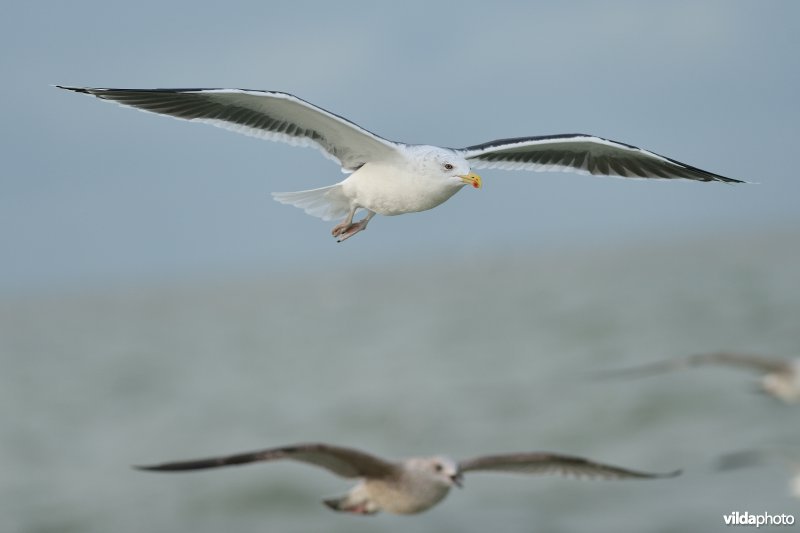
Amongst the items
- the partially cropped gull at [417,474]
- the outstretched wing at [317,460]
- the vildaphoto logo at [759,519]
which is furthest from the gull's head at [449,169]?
the vildaphoto logo at [759,519]

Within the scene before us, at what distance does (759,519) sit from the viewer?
23.3m

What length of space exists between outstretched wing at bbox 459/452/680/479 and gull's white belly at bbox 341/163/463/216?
3392 millimetres

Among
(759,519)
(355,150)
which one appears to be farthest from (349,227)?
(759,519)

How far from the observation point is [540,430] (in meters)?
35.9

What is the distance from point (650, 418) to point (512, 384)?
383 inches

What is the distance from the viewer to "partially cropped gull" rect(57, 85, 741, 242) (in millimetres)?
10328

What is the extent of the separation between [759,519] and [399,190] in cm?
1523

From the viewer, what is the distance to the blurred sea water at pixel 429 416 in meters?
28.0

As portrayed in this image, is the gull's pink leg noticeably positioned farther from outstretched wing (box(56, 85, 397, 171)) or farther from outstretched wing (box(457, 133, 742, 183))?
outstretched wing (box(457, 133, 742, 183))

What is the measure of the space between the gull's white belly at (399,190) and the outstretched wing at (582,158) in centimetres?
98

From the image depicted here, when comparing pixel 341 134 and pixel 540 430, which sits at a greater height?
pixel 341 134

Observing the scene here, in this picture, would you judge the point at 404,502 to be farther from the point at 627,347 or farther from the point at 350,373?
the point at 350,373

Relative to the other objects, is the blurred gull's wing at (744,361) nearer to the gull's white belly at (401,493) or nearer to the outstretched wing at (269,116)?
the gull's white belly at (401,493)

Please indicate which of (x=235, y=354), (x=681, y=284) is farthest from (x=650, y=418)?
(x=681, y=284)
